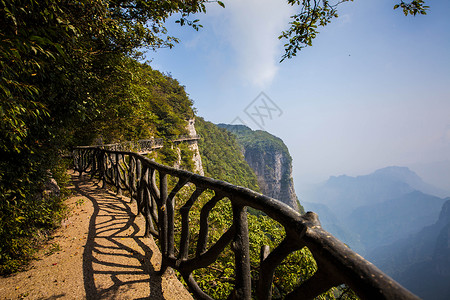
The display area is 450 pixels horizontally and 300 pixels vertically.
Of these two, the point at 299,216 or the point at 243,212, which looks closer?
the point at 299,216

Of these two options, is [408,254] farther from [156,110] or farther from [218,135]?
[156,110]

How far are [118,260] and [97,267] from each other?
28cm

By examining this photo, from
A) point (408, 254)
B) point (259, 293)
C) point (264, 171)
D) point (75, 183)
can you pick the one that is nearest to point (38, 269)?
point (259, 293)

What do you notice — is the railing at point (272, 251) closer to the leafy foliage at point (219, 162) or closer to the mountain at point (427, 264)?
the leafy foliage at point (219, 162)

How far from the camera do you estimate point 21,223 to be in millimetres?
3385

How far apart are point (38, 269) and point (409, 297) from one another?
454 centimetres

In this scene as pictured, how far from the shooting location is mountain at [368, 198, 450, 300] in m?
76.7

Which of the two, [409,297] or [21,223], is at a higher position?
[409,297]

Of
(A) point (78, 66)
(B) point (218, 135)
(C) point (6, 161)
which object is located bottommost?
(C) point (6, 161)

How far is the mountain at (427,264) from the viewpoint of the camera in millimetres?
76688

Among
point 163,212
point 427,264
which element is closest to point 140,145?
point 163,212

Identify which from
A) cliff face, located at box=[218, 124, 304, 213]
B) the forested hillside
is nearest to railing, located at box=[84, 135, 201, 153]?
the forested hillside

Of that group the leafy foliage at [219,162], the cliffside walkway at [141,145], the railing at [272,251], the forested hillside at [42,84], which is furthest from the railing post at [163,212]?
the leafy foliage at [219,162]

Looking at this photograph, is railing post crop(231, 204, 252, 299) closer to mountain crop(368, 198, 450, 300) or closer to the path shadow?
the path shadow
